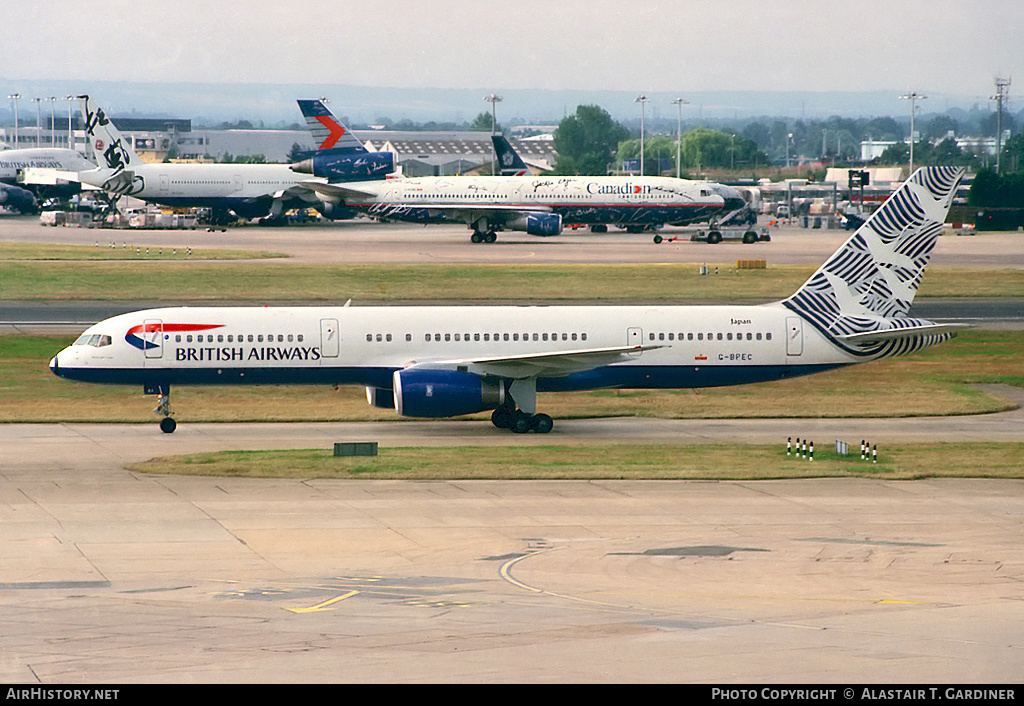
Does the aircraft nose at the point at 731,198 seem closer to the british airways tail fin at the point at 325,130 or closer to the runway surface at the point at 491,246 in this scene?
the runway surface at the point at 491,246

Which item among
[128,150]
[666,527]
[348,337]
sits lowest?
[666,527]

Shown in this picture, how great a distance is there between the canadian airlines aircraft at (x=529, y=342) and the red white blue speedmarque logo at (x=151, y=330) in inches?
1.2

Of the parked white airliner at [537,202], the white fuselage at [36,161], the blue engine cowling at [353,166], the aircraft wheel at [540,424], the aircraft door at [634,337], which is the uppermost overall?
the white fuselage at [36,161]

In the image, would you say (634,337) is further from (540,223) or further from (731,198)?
(731,198)

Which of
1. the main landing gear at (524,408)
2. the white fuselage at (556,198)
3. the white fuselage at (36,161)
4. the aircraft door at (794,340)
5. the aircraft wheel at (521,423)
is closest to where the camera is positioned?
the main landing gear at (524,408)

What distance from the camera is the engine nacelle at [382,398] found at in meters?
43.6

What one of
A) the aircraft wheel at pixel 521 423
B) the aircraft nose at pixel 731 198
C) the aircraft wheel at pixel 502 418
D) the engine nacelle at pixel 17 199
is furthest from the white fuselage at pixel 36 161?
the aircraft wheel at pixel 521 423

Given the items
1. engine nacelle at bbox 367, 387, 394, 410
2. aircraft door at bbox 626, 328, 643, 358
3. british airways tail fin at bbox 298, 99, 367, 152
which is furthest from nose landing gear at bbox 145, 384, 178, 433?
british airways tail fin at bbox 298, 99, 367, 152

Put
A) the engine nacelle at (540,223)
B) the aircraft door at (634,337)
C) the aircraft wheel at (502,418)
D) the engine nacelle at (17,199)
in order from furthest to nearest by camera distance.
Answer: the engine nacelle at (17,199), the engine nacelle at (540,223), the aircraft door at (634,337), the aircraft wheel at (502,418)

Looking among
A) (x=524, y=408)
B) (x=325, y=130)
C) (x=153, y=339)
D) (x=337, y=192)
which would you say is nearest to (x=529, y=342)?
(x=524, y=408)
